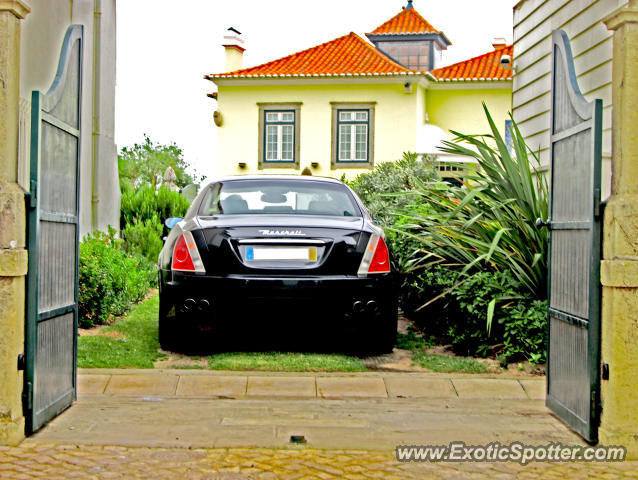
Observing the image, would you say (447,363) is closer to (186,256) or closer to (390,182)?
(186,256)

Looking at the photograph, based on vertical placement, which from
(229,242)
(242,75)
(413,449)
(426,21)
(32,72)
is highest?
(426,21)

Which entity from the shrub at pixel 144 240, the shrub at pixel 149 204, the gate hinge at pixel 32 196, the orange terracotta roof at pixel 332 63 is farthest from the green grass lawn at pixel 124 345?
the orange terracotta roof at pixel 332 63

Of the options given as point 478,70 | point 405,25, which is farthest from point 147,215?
point 405,25

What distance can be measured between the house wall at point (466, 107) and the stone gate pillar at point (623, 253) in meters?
24.8

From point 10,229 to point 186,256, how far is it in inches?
92.9

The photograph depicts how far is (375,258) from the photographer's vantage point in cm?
687

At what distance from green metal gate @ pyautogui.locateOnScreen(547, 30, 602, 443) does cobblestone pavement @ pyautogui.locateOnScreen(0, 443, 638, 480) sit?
0.58 meters

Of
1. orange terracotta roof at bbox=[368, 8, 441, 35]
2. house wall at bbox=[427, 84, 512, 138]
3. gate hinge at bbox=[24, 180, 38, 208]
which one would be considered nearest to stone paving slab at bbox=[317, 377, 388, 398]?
gate hinge at bbox=[24, 180, 38, 208]

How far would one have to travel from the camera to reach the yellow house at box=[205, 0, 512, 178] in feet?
94.2

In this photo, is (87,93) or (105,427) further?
(87,93)

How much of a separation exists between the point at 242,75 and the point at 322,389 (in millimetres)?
24447

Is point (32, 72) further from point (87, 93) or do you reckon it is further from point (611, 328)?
point (611, 328)

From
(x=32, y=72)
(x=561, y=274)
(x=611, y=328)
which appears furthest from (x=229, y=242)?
(x=32, y=72)

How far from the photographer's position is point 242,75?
2919 cm
